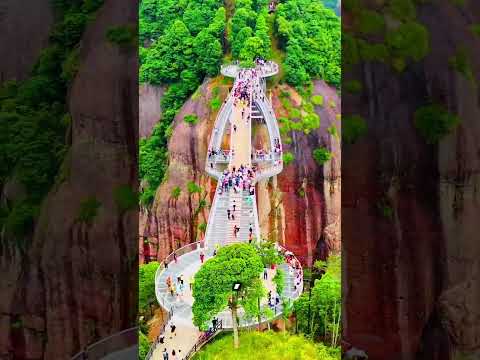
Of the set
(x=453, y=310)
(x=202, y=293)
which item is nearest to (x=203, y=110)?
(x=202, y=293)

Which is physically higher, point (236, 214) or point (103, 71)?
point (103, 71)

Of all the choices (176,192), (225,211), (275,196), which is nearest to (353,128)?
(275,196)

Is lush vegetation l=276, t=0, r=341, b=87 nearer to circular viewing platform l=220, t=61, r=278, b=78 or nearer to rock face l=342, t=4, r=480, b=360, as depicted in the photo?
circular viewing platform l=220, t=61, r=278, b=78

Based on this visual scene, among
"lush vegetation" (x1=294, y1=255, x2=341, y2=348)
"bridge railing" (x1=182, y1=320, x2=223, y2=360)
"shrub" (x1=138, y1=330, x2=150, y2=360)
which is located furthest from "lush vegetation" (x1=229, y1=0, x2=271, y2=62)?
"shrub" (x1=138, y1=330, x2=150, y2=360)

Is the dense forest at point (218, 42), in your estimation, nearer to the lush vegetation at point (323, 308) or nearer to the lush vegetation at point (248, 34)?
the lush vegetation at point (248, 34)

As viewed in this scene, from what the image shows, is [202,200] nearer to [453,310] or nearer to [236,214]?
[236,214]

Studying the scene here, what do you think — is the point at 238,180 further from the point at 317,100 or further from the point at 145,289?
the point at 145,289

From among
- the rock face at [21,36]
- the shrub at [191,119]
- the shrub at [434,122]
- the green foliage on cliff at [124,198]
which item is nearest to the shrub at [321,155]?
the shrub at [434,122]
